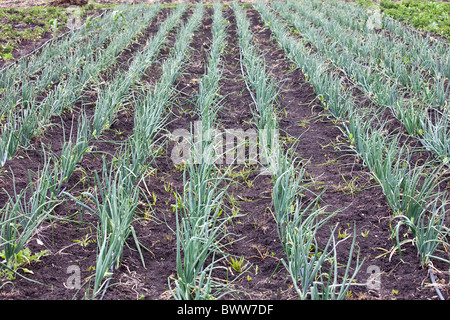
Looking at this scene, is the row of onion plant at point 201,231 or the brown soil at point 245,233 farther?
the brown soil at point 245,233

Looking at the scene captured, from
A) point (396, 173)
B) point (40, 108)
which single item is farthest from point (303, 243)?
point (40, 108)

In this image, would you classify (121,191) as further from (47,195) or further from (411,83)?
(411,83)

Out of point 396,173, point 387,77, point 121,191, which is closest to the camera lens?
point 121,191

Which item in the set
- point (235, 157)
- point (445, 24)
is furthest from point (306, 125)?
point (445, 24)

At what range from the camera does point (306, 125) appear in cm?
355

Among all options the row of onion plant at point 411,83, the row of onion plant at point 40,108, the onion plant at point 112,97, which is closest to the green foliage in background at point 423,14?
the row of onion plant at point 411,83

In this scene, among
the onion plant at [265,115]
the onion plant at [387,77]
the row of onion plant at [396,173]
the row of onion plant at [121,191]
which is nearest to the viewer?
the row of onion plant at [121,191]

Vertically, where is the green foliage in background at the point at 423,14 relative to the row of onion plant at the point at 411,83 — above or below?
above

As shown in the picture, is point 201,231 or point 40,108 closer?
point 201,231

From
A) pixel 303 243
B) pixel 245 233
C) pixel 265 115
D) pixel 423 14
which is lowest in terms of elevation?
pixel 245 233

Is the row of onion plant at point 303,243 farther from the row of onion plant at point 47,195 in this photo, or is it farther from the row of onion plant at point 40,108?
the row of onion plant at point 40,108

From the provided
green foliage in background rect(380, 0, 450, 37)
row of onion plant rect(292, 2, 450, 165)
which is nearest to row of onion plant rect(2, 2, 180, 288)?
row of onion plant rect(292, 2, 450, 165)

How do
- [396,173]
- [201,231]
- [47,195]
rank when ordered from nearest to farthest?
[201,231]
[396,173]
[47,195]
